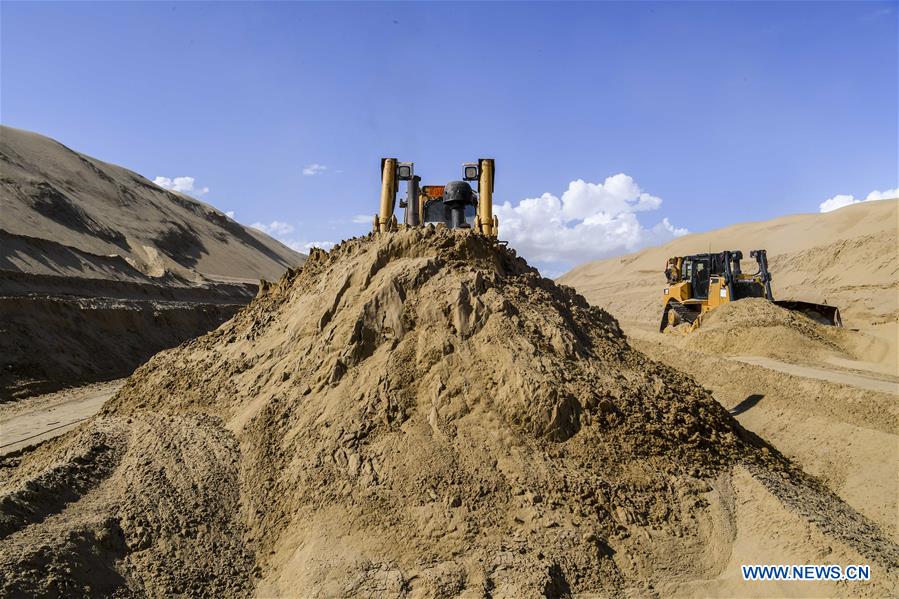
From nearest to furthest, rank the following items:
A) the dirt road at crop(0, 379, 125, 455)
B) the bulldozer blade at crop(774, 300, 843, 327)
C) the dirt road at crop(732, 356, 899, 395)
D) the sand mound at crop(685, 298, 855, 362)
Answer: the dirt road at crop(0, 379, 125, 455)
the dirt road at crop(732, 356, 899, 395)
the sand mound at crop(685, 298, 855, 362)
the bulldozer blade at crop(774, 300, 843, 327)

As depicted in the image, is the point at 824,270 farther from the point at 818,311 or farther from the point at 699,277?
the point at 818,311

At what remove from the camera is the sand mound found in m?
13.1

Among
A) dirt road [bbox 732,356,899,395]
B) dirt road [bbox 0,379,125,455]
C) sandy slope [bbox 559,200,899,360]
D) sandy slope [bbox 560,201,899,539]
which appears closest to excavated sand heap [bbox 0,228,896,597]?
sandy slope [bbox 560,201,899,539]

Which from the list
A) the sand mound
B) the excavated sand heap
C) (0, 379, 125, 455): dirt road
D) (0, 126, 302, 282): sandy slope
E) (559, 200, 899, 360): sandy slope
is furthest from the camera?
(0, 126, 302, 282): sandy slope

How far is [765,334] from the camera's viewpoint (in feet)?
44.4

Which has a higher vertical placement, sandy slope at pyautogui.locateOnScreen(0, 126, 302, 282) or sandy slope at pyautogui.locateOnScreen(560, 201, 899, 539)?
sandy slope at pyautogui.locateOnScreen(0, 126, 302, 282)

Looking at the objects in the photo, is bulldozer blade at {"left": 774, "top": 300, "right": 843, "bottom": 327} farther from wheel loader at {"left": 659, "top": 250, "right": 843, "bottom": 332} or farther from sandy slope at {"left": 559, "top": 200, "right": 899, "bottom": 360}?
sandy slope at {"left": 559, "top": 200, "right": 899, "bottom": 360}

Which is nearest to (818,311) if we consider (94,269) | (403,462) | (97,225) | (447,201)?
(447,201)

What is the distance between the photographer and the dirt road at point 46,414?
896 centimetres

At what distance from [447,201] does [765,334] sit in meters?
8.28

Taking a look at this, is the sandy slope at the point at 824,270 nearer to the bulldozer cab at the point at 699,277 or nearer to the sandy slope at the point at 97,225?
the bulldozer cab at the point at 699,277

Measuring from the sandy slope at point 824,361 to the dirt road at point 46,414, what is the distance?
10182 mm

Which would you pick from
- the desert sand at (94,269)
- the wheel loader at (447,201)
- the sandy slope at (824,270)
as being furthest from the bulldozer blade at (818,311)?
the desert sand at (94,269)

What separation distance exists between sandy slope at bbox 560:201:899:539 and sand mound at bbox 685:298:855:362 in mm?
27
